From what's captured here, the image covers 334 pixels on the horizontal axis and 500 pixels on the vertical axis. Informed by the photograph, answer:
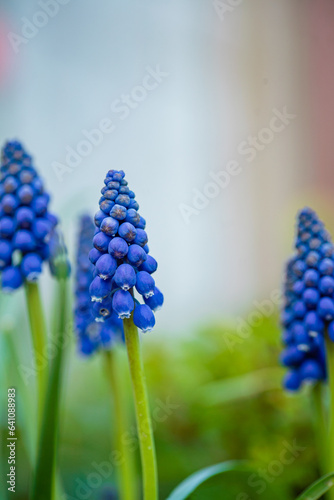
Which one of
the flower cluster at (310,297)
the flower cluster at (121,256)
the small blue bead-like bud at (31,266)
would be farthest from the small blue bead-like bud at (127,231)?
the flower cluster at (310,297)

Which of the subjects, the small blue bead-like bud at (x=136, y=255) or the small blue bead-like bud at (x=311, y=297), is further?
the small blue bead-like bud at (x=311, y=297)

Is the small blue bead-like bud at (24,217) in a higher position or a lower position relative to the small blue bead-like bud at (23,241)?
higher

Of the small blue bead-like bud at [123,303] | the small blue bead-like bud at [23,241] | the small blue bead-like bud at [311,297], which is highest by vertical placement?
the small blue bead-like bud at [23,241]

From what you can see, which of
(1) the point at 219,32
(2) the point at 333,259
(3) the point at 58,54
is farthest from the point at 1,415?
(1) the point at 219,32

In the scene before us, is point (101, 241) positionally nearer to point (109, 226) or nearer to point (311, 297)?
point (109, 226)

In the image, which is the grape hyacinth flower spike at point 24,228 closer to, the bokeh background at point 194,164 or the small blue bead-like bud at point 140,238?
the bokeh background at point 194,164

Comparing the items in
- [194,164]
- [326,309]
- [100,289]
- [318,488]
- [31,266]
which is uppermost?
[194,164]

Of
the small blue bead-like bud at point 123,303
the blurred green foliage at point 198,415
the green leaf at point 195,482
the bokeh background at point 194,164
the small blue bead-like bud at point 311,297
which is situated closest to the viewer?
the small blue bead-like bud at point 123,303

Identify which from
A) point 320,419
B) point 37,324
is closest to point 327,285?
point 320,419
